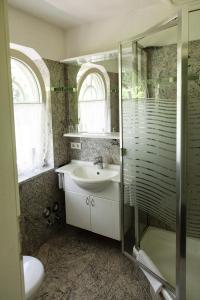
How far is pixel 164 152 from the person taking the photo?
73.5 inches

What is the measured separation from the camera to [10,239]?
74 centimetres

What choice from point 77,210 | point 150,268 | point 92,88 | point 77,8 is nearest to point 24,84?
point 92,88

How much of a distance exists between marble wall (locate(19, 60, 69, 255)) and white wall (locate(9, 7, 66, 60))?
5.4 inches

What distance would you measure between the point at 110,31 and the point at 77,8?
0.45 m

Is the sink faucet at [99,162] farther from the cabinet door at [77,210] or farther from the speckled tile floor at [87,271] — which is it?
the speckled tile floor at [87,271]

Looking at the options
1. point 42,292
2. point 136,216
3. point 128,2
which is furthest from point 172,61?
point 42,292

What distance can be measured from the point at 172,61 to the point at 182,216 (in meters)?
1.53

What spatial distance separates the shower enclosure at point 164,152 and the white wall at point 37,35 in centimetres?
91

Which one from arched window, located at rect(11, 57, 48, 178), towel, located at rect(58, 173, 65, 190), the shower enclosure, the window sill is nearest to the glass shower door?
the shower enclosure

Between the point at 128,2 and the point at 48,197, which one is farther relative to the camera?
the point at 48,197

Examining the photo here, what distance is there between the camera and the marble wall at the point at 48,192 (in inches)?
96.2

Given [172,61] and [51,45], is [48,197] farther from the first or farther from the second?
[172,61]

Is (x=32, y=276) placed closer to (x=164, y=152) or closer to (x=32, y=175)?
(x=32, y=175)

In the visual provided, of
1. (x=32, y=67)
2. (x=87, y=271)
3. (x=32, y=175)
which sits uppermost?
(x=32, y=67)
